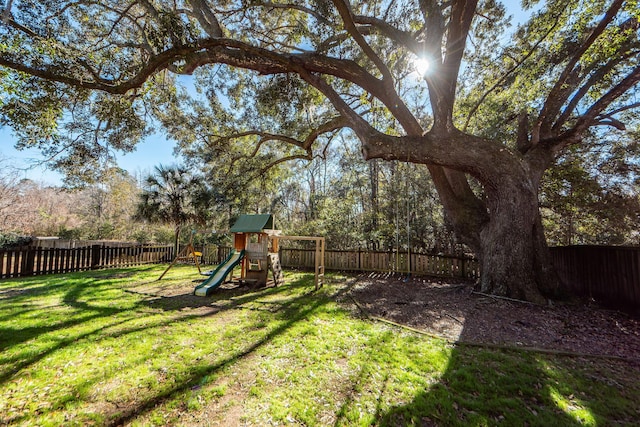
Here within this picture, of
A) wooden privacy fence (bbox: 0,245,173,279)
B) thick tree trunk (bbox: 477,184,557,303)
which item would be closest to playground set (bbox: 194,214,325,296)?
thick tree trunk (bbox: 477,184,557,303)

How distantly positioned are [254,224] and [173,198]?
774 centimetres

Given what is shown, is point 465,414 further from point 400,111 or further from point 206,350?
point 400,111

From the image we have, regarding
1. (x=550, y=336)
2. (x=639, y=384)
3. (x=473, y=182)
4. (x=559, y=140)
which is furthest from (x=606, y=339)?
(x=473, y=182)

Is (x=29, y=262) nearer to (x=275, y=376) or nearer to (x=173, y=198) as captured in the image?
(x=173, y=198)

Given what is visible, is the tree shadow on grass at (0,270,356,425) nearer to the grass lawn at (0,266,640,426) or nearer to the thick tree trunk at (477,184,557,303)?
the grass lawn at (0,266,640,426)

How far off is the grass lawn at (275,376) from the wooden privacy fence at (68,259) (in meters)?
5.06

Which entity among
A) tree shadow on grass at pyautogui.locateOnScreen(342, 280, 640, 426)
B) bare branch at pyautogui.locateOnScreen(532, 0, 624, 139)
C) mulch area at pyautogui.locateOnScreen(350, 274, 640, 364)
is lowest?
mulch area at pyautogui.locateOnScreen(350, 274, 640, 364)

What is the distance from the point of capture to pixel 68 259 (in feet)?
31.4

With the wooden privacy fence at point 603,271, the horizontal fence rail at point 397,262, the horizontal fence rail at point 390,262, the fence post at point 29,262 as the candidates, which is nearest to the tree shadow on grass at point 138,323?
the fence post at point 29,262

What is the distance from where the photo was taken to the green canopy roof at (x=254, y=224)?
780 centimetres

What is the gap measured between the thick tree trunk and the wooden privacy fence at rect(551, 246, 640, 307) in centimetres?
97

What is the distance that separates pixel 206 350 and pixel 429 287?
696 cm

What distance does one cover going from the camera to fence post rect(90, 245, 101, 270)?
408 inches

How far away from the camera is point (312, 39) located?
8.00 metres
